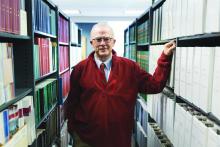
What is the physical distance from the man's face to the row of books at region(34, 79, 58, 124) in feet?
1.92

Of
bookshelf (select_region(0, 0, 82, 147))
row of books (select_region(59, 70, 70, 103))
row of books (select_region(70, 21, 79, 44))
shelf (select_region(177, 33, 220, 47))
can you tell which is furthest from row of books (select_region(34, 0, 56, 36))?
row of books (select_region(70, 21, 79, 44))

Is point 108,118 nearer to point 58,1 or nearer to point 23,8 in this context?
point 23,8

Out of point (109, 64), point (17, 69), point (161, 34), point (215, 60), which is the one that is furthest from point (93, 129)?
point (215, 60)

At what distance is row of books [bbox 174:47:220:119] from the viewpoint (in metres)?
1.04

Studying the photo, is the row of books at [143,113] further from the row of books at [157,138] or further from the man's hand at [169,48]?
the man's hand at [169,48]

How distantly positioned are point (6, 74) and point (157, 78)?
104 centimetres

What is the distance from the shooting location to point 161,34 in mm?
2113

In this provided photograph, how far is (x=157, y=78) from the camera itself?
6.14ft

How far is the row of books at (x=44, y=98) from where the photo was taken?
2.00 meters

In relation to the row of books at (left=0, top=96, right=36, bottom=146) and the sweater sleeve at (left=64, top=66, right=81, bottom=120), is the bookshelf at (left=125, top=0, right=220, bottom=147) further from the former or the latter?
the row of books at (left=0, top=96, right=36, bottom=146)

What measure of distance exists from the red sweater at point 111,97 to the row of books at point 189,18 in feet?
0.84

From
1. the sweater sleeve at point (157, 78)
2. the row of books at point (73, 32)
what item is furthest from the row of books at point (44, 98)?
the row of books at point (73, 32)

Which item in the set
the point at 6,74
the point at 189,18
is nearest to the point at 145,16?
the point at 189,18

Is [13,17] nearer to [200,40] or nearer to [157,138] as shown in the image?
[200,40]
